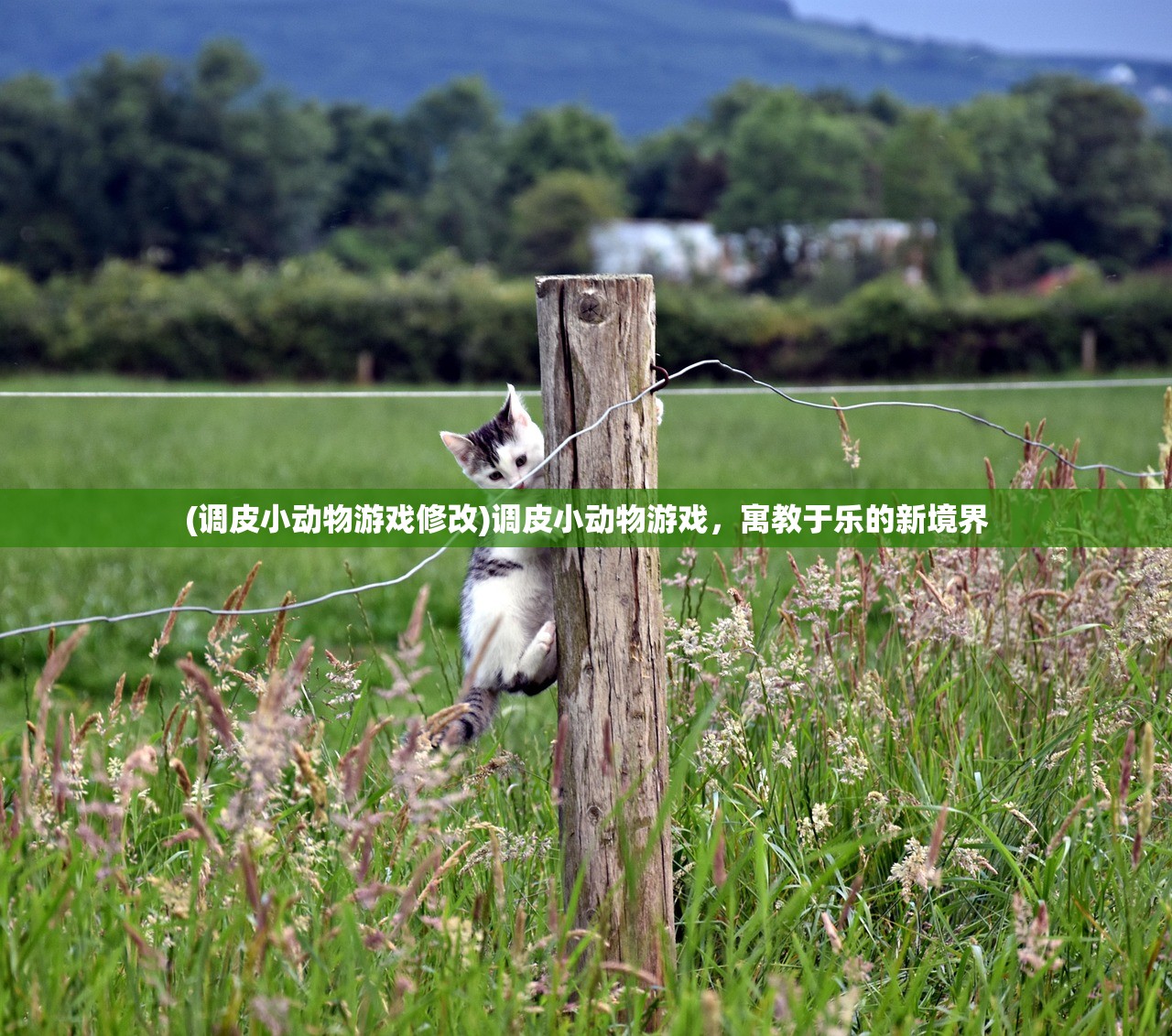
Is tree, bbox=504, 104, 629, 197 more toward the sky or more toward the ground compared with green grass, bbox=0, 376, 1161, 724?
more toward the sky

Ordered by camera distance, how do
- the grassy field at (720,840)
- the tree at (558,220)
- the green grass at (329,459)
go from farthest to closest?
1. the tree at (558,220)
2. the green grass at (329,459)
3. the grassy field at (720,840)

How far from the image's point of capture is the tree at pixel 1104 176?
66.3 m

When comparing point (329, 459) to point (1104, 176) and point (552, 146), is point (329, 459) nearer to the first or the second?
point (1104, 176)

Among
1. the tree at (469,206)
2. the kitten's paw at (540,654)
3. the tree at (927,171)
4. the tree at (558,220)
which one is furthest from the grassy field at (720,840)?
the tree at (469,206)

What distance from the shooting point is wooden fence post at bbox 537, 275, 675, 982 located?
215cm

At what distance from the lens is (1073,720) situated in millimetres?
2818

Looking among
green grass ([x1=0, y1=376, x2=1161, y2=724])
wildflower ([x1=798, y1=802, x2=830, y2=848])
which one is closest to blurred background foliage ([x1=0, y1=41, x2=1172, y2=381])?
green grass ([x1=0, y1=376, x2=1161, y2=724])

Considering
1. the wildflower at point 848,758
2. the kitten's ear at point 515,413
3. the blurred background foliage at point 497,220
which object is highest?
the blurred background foliage at point 497,220

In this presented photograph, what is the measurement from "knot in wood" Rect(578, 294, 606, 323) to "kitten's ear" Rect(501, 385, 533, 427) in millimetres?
502

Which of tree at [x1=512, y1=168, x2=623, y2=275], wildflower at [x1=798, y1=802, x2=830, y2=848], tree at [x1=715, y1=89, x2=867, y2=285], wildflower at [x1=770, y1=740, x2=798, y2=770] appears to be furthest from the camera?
tree at [x1=715, y1=89, x2=867, y2=285]

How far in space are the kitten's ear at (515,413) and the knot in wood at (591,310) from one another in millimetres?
502

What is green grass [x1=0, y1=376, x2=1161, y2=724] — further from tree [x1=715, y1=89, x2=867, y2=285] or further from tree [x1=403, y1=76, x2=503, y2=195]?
tree [x1=403, y1=76, x2=503, y2=195]

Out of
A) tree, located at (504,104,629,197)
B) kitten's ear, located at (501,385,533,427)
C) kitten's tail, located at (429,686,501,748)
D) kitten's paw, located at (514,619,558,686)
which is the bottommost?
kitten's tail, located at (429,686,501,748)

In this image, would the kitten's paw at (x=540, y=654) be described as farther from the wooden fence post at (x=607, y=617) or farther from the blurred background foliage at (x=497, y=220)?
the blurred background foliage at (x=497, y=220)
